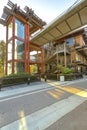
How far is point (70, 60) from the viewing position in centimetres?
3769

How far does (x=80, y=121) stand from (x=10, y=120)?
2.75m

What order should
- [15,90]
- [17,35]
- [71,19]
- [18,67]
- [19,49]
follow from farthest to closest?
[19,49] < [17,35] < [18,67] < [15,90] < [71,19]

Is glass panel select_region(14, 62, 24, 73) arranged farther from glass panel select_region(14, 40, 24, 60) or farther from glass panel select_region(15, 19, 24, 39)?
glass panel select_region(15, 19, 24, 39)

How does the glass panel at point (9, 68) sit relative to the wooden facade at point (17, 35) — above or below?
below

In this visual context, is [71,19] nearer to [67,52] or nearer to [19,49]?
[19,49]

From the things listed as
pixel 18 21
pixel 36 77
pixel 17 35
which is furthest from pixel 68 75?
pixel 18 21

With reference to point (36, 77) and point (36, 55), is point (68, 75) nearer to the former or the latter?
point (36, 77)

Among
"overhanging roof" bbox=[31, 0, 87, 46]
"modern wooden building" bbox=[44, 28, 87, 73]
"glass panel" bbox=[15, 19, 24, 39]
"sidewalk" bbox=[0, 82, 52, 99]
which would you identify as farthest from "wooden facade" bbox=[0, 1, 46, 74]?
"overhanging roof" bbox=[31, 0, 87, 46]

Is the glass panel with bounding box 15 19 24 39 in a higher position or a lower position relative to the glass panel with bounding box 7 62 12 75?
higher

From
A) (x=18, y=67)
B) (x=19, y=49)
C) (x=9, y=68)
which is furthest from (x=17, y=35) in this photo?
(x=9, y=68)

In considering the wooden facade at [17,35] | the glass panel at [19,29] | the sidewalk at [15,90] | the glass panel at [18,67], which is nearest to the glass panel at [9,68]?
the wooden facade at [17,35]

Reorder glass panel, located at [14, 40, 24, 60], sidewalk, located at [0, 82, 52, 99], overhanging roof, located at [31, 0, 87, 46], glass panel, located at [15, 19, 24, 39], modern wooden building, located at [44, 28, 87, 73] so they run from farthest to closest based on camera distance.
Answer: modern wooden building, located at [44, 28, 87, 73]
glass panel, located at [15, 19, 24, 39]
glass panel, located at [14, 40, 24, 60]
sidewalk, located at [0, 82, 52, 99]
overhanging roof, located at [31, 0, 87, 46]

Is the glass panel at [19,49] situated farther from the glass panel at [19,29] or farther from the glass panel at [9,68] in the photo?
the glass panel at [9,68]

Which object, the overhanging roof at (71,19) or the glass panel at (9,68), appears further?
the glass panel at (9,68)
